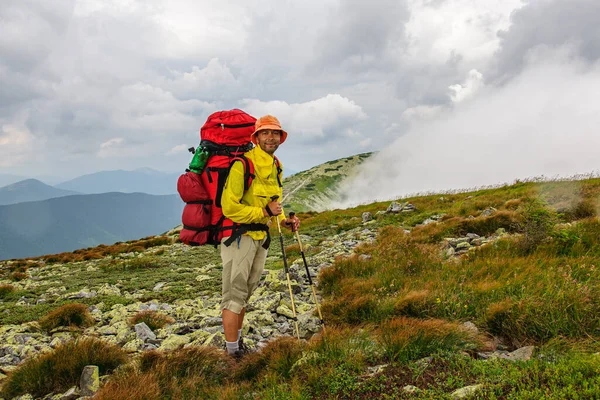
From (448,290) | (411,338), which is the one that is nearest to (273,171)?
(411,338)

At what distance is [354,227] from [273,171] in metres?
15.8

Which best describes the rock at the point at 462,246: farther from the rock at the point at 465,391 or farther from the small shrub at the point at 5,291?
the small shrub at the point at 5,291

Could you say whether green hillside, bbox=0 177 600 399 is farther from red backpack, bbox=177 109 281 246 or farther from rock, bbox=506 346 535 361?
red backpack, bbox=177 109 281 246

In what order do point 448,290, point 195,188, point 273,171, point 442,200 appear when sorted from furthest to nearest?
point 442,200 < point 448,290 < point 273,171 < point 195,188

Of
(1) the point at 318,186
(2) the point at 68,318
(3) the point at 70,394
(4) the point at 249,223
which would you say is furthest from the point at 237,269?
(1) the point at 318,186

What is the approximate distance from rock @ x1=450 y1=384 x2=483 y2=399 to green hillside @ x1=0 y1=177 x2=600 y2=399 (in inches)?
0.8

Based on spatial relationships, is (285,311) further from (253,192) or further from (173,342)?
(253,192)

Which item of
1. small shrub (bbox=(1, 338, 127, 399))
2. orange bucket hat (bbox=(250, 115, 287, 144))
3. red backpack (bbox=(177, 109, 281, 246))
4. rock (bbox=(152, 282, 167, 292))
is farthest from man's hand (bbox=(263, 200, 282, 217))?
rock (bbox=(152, 282, 167, 292))

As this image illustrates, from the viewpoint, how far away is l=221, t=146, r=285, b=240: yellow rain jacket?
5.06m

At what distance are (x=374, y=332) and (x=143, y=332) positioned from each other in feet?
15.7

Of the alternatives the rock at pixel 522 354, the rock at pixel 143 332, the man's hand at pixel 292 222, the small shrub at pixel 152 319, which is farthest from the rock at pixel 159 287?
the rock at pixel 522 354

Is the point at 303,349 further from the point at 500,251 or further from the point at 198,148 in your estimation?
the point at 500,251

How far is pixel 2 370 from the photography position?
5496mm

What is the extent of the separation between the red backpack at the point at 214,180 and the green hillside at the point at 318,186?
169 feet
